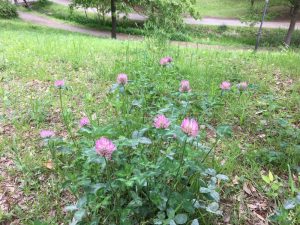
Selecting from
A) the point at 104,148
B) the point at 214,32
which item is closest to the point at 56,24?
the point at 214,32

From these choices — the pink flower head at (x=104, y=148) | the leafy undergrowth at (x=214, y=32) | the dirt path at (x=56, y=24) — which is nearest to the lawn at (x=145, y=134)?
the pink flower head at (x=104, y=148)

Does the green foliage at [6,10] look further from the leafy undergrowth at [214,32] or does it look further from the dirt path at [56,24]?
the leafy undergrowth at [214,32]

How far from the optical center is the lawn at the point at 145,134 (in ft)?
6.76

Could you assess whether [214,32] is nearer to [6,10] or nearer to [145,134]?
[6,10]

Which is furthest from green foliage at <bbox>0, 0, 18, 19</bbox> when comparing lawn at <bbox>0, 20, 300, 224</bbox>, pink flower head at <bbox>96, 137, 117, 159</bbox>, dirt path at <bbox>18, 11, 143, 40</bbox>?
pink flower head at <bbox>96, 137, 117, 159</bbox>

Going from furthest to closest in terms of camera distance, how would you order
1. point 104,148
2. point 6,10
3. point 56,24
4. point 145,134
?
point 56,24 → point 6,10 → point 145,134 → point 104,148

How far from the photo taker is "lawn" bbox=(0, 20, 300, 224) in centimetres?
206

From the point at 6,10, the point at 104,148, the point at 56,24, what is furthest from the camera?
the point at 56,24

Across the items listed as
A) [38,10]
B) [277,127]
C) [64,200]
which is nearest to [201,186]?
[64,200]

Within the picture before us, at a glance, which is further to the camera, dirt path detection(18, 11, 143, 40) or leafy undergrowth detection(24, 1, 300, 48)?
dirt path detection(18, 11, 143, 40)

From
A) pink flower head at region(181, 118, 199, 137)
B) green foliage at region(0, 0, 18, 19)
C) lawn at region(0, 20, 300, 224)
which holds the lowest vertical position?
green foliage at region(0, 0, 18, 19)

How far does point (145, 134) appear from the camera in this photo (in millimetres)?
2717

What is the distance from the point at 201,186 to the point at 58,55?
4834mm

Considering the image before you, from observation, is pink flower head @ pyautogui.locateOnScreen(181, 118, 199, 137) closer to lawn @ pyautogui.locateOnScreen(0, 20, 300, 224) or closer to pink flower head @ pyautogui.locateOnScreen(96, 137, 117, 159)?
lawn @ pyautogui.locateOnScreen(0, 20, 300, 224)
